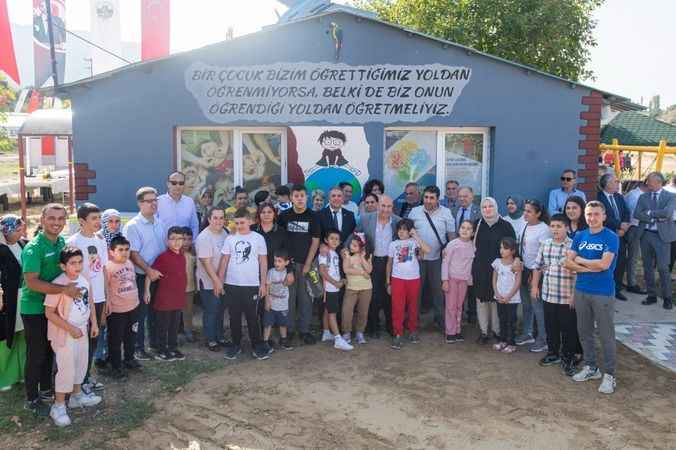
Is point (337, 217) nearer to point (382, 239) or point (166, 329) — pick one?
point (382, 239)

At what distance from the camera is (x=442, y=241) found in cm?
688

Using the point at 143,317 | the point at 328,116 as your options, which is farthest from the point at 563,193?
the point at 143,317

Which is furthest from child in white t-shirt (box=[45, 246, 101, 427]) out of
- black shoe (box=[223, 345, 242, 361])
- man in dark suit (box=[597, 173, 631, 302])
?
man in dark suit (box=[597, 173, 631, 302])

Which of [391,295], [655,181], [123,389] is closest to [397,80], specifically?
[391,295]

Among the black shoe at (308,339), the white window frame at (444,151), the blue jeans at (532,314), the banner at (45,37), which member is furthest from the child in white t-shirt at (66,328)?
the banner at (45,37)

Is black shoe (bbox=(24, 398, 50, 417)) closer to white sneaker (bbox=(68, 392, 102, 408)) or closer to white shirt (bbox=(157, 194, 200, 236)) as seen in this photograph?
white sneaker (bbox=(68, 392, 102, 408))

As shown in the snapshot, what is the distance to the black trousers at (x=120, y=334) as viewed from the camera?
5398 millimetres

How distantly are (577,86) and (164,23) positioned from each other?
8770mm

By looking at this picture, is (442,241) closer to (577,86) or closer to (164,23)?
(577,86)

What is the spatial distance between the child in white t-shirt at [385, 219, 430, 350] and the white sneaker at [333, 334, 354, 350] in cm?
51

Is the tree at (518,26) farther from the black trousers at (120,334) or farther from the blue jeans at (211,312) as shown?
the black trousers at (120,334)

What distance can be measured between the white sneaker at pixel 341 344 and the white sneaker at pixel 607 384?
245cm

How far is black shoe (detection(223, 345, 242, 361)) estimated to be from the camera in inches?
242

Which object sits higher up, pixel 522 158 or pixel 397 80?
pixel 397 80
